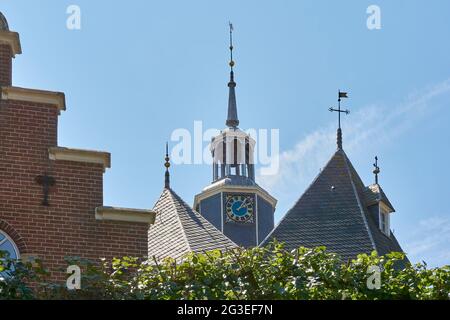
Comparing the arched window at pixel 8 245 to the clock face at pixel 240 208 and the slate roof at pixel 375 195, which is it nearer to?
the slate roof at pixel 375 195

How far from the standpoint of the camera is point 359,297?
2212 cm

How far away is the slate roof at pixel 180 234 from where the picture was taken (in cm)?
3300

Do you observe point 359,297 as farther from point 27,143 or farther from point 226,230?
point 226,230

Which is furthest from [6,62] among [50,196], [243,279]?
[243,279]

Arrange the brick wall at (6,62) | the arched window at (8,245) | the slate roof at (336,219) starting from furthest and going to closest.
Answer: the slate roof at (336,219) < the brick wall at (6,62) < the arched window at (8,245)

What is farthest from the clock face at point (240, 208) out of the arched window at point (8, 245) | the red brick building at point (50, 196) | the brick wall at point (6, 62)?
the arched window at point (8, 245)

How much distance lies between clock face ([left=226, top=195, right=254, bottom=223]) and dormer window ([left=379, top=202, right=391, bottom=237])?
740 inches

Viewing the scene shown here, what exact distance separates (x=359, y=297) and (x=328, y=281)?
0.53 meters

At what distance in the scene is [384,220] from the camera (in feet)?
138

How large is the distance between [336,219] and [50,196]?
15924 millimetres

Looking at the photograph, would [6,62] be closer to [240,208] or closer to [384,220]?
[384,220]

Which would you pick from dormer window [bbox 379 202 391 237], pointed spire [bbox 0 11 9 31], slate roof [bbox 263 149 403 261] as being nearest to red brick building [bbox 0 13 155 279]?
pointed spire [bbox 0 11 9 31]

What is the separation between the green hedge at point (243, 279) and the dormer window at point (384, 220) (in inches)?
723
